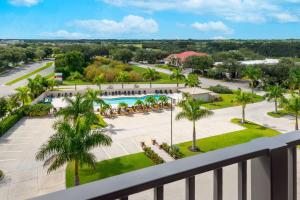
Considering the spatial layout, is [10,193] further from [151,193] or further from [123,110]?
[123,110]

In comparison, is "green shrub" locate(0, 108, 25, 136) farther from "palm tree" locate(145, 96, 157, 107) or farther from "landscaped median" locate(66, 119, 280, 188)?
"palm tree" locate(145, 96, 157, 107)

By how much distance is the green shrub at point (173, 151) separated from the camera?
1962 centimetres

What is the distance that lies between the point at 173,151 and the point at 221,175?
18.3 metres

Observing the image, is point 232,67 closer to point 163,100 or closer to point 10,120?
A: point 163,100

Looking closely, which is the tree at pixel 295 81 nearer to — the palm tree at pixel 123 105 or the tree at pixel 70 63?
the palm tree at pixel 123 105

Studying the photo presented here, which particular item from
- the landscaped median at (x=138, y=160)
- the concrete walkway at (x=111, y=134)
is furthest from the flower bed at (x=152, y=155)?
the concrete walkway at (x=111, y=134)

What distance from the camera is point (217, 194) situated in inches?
79.6

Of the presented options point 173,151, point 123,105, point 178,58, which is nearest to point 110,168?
point 173,151

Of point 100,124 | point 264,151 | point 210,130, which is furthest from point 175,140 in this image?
point 264,151

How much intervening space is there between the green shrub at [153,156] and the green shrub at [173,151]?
1.02 metres

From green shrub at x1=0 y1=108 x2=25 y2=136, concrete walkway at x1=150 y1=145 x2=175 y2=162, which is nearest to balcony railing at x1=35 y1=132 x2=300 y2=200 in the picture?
concrete walkway at x1=150 y1=145 x2=175 y2=162

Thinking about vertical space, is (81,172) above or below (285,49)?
below

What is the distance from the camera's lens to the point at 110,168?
57.5ft

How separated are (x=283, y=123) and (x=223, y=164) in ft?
94.0
